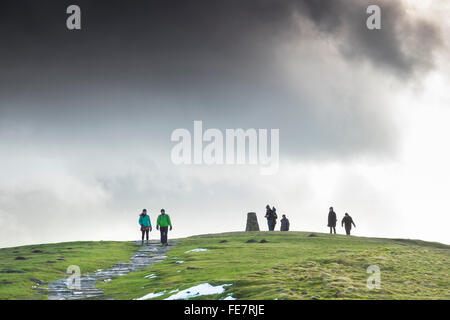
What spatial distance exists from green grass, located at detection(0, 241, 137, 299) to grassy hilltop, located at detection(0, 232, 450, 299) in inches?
2.3

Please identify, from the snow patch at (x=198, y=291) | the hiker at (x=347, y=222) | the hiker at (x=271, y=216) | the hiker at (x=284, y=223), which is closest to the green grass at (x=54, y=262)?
the snow patch at (x=198, y=291)

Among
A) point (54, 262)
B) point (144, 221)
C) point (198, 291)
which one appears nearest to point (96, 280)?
point (54, 262)

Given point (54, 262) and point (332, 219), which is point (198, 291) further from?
point (332, 219)

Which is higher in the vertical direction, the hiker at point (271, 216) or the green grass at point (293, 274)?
the hiker at point (271, 216)

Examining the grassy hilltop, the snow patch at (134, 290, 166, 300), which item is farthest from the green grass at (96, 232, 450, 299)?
the snow patch at (134, 290, 166, 300)

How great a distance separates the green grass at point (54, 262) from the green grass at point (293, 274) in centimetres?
505

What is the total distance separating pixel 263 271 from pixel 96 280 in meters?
12.2

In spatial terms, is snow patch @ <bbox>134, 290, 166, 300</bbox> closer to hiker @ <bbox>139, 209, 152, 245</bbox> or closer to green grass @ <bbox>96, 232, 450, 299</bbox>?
green grass @ <bbox>96, 232, 450, 299</bbox>

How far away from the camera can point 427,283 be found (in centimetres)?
2836

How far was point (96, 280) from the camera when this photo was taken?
34688 mm

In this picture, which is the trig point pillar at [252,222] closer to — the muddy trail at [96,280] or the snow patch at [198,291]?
the muddy trail at [96,280]

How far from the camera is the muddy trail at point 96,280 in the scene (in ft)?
93.2
